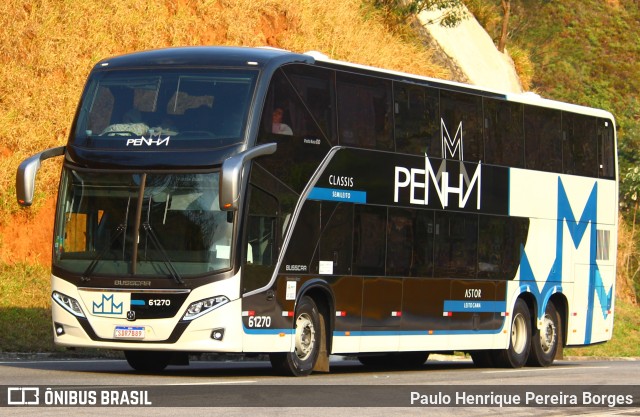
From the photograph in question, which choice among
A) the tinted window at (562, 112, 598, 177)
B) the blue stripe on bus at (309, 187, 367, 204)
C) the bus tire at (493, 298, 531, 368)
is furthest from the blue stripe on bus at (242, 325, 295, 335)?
the tinted window at (562, 112, 598, 177)

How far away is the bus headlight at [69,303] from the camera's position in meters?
17.3

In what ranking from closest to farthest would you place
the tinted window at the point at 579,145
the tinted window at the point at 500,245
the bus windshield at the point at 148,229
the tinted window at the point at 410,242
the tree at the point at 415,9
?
the bus windshield at the point at 148,229, the tinted window at the point at 410,242, the tinted window at the point at 500,245, the tinted window at the point at 579,145, the tree at the point at 415,9

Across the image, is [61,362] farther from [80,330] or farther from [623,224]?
[623,224]

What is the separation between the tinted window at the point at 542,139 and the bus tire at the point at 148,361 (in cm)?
782

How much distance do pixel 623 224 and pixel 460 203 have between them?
29446 mm

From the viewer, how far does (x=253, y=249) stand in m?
17.5

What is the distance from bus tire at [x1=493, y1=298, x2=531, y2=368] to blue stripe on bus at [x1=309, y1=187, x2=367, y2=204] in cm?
518

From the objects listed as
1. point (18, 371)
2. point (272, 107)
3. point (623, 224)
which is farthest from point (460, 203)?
point (623, 224)

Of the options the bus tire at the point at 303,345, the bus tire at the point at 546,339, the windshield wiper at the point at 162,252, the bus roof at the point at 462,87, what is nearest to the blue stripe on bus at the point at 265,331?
the bus tire at the point at 303,345

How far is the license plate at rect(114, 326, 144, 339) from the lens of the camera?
55.7ft

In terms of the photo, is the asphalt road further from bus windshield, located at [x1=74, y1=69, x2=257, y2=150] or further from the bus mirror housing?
bus windshield, located at [x1=74, y1=69, x2=257, y2=150]

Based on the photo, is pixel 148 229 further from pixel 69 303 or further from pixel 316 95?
pixel 316 95

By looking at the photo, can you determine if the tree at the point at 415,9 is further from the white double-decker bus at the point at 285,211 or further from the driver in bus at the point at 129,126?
the driver in bus at the point at 129,126

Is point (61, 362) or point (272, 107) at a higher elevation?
point (272, 107)
